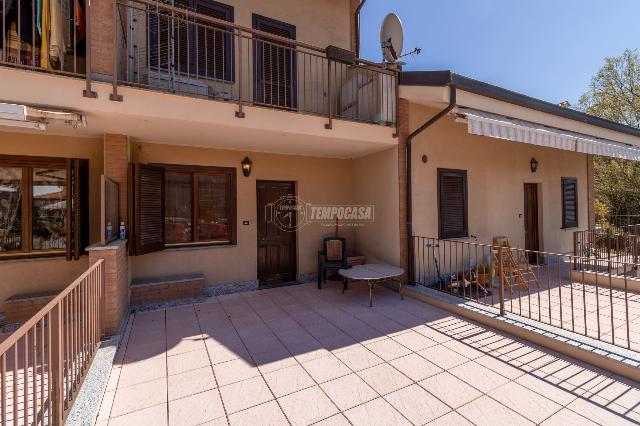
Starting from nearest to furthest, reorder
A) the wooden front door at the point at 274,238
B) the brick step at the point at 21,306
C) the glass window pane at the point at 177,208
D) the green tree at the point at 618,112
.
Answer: the brick step at the point at 21,306 < the glass window pane at the point at 177,208 < the wooden front door at the point at 274,238 < the green tree at the point at 618,112

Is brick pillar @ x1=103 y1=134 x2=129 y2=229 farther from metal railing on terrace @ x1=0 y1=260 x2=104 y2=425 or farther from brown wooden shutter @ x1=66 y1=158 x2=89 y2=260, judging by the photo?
metal railing on terrace @ x1=0 y1=260 x2=104 y2=425

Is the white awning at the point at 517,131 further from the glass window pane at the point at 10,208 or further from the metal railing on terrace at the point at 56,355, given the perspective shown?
the glass window pane at the point at 10,208

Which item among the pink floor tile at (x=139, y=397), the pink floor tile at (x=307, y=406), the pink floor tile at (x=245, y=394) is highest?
the pink floor tile at (x=139, y=397)

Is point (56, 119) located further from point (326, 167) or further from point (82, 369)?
point (326, 167)

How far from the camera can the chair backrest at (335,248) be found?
9039mm

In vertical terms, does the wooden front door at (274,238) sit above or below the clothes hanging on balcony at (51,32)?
below

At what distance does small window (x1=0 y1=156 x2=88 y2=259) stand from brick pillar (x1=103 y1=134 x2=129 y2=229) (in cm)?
87

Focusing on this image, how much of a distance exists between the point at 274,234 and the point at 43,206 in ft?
17.8

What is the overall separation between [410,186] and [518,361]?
4614 millimetres

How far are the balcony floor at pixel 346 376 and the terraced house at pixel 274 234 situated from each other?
37mm

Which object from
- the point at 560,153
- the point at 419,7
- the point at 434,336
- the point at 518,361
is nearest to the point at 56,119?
the point at 434,336

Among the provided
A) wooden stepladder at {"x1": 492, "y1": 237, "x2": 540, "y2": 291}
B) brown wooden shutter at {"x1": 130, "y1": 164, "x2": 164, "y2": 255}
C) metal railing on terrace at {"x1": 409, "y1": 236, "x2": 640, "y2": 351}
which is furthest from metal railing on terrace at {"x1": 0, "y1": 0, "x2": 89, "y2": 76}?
wooden stepladder at {"x1": 492, "y1": 237, "x2": 540, "y2": 291}

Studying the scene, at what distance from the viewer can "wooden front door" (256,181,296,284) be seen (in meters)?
8.74

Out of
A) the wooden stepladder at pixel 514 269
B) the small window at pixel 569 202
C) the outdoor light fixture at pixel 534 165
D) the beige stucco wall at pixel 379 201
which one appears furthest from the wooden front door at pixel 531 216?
the beige stucco wall at pixel 379 201
